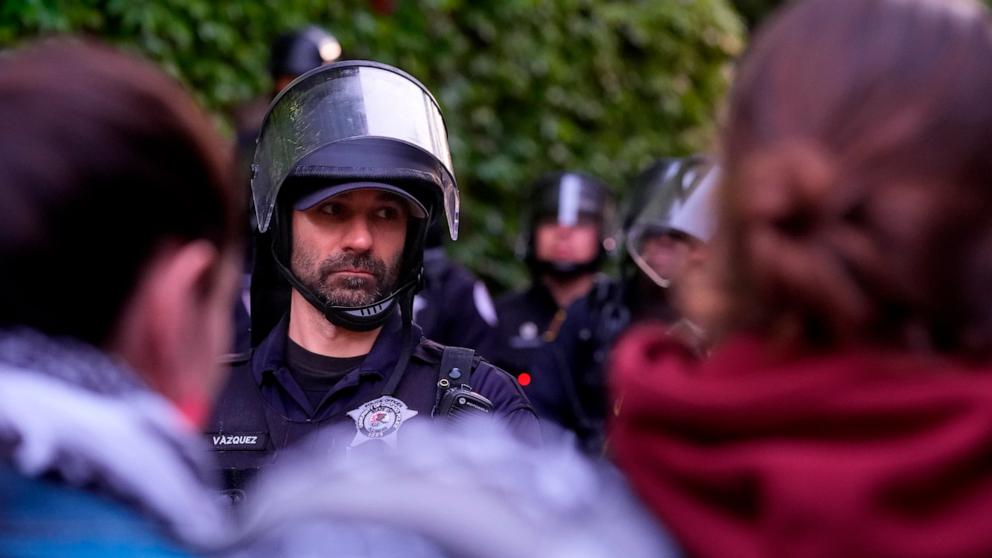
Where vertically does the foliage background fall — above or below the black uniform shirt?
below

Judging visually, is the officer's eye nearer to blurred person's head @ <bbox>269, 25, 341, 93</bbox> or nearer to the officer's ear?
the officer's ear

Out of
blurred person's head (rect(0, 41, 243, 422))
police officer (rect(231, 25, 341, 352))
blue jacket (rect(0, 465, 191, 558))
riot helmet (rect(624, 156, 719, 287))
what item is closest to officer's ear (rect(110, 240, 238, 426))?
blurred person's head (rect(0, 41, 243, 422))

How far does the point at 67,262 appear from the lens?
4.48ft

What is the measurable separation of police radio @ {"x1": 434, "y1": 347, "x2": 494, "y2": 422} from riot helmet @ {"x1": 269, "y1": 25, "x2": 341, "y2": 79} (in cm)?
290

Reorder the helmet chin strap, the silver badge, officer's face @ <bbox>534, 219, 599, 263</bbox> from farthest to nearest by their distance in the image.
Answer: officer's face @ <bbox>534, 219, 599, 263</bbox>, the helmet chin strap, the silver badge

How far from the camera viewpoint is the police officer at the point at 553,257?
6492mm

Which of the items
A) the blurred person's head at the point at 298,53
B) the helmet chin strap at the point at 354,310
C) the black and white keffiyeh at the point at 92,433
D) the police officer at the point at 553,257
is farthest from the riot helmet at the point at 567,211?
the black and white keffiyeh at the point at 92,433

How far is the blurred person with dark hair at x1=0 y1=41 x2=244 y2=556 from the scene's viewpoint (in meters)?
1.32

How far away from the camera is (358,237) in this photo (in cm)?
343

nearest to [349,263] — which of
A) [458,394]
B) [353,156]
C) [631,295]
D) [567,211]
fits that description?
[353,156]

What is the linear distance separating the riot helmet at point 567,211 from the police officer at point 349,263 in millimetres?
3650

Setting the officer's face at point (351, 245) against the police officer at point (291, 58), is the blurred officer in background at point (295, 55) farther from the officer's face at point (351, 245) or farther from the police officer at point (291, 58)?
the officer's face at point (351, 245)

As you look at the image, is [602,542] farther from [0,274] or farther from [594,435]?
[594,435]

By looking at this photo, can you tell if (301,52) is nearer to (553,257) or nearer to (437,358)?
(553,257)
